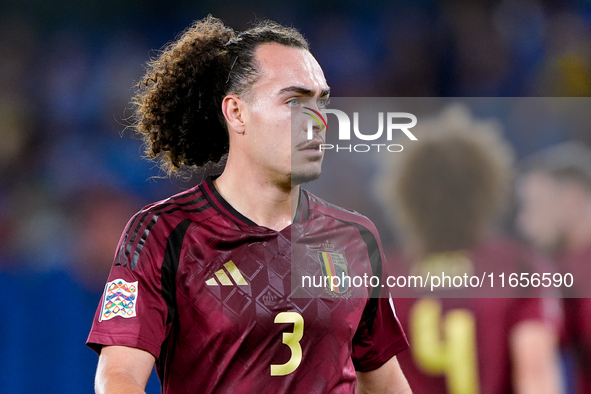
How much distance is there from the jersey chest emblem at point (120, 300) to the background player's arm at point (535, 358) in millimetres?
1649

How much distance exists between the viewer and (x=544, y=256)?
2357mm

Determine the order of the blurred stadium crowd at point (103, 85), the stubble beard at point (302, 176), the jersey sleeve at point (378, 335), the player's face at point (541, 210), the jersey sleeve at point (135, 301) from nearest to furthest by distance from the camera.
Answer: the jersey sleeve at point (135, 301)
the stubble beard at point (302, 176)
the jersey sleeve at point (378, 335)
the player's face at point (541, 210)
the blurred stadium crowd at point (103, 85)

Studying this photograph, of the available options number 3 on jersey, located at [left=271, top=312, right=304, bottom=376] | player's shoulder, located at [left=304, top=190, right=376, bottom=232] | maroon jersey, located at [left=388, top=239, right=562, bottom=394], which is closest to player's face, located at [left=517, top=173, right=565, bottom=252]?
maroon jersey, located at [left=388, top=239, right=562, bottom=394]

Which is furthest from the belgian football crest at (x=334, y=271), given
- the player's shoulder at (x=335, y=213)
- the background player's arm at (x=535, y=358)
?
the background player's arm at (x=535, y=358)

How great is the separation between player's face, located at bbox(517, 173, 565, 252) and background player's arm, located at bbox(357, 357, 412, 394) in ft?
2.52

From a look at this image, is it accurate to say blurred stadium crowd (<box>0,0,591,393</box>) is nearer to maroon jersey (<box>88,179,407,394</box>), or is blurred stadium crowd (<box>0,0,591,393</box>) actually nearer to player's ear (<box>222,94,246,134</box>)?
player's ear (<box>222,94,246,134</box>)

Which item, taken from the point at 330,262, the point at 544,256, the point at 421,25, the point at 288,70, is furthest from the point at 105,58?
the point at 544,256

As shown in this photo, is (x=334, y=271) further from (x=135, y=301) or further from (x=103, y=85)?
(x=103, y=85)

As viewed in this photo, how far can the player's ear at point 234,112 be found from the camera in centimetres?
182

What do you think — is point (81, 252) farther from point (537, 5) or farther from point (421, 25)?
point (537, 5)

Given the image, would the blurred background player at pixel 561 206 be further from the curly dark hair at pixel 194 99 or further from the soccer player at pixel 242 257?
the curly dark hair at pixel 194 99

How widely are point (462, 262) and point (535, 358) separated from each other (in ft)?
2.06

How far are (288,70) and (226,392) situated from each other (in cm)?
86

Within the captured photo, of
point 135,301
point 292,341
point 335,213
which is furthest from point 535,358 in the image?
point 135,301
